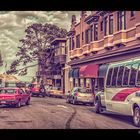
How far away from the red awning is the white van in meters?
9.36

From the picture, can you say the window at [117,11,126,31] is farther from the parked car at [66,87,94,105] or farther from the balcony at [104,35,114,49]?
the parked car at [66,87,94,105]

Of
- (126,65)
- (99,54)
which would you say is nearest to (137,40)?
(99,54)

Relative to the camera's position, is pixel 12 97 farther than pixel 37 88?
No

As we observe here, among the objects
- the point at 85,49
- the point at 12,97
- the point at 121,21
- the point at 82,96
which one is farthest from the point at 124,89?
the point at 85,49

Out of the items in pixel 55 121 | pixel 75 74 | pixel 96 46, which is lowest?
pixel 55 121

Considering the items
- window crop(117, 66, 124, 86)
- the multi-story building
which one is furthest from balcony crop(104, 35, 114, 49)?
window crop(117, 66, 124, 86)

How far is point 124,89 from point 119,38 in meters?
11.8

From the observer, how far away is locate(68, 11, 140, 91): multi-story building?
27.5 meters

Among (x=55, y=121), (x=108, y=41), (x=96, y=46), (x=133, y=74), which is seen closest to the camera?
(x=133, y=74)

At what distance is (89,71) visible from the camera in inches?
1209

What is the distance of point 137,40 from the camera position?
26312 mm

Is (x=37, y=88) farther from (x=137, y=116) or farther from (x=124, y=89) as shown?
(x=137, y=116)

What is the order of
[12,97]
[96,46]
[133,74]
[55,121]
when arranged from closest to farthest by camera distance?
[133,74], [55,121], [12,97], [96,46]

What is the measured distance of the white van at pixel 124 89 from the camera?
16.4 metres
